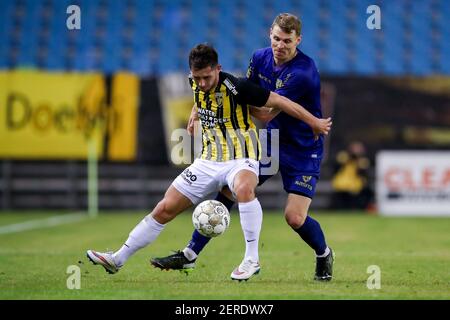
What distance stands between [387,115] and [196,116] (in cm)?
1138

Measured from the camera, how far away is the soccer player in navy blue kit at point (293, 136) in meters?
7.54

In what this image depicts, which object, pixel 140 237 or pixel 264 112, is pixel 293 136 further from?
pixel 140 237

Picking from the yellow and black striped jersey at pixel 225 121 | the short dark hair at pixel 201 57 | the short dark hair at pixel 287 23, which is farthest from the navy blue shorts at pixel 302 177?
the short dark hair at pixel 201 57

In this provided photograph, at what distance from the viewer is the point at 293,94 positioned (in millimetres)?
7613

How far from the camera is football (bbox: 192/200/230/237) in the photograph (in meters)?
7.33

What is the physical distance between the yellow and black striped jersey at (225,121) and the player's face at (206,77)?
0.12m

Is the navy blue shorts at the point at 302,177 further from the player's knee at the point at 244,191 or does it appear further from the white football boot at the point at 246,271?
the white football boot at the point at 246,271

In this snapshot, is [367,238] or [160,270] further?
[367,238]

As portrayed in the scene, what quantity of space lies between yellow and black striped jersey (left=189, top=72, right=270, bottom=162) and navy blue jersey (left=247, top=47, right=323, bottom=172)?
43cm

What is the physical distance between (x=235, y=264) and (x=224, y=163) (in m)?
1.93

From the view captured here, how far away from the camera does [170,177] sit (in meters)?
18.6
